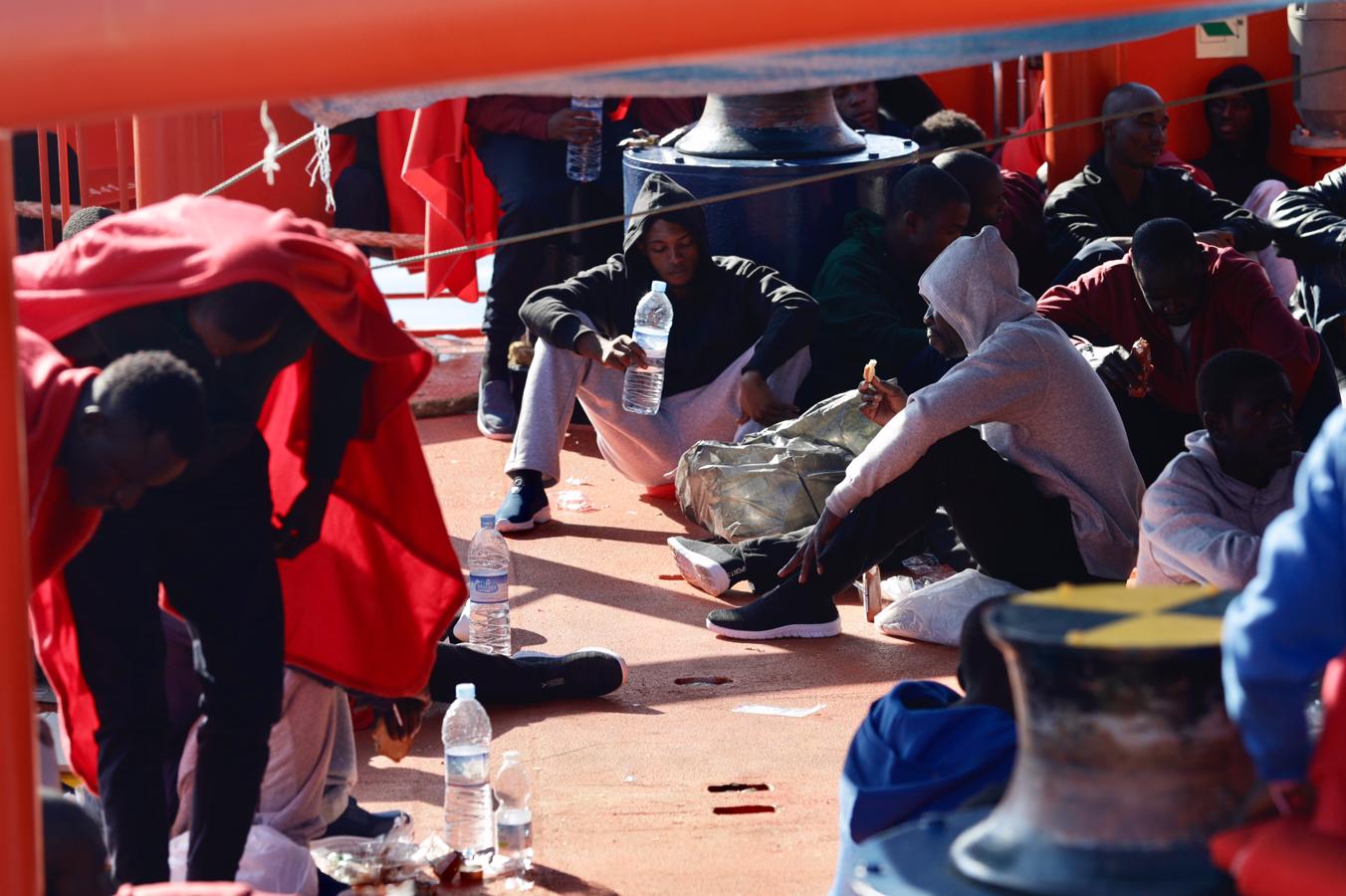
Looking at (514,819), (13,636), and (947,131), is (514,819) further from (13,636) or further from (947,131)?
(947,131)

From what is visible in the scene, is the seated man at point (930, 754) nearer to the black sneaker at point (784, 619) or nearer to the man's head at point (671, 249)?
the black sneaker at point (784, 619)

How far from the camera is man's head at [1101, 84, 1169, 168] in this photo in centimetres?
764

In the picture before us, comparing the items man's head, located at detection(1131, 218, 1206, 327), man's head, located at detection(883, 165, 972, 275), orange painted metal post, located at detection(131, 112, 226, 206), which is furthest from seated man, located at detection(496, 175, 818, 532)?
orange painted metal post, located at detection(131, 112, 226, 206)

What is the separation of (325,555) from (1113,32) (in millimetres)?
1892

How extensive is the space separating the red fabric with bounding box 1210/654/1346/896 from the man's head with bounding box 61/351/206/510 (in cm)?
183

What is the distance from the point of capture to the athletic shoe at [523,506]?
6.95 metres

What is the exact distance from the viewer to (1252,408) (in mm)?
4520

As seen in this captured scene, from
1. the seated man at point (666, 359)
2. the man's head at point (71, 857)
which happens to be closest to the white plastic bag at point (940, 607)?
the seated man at point (666, 359)

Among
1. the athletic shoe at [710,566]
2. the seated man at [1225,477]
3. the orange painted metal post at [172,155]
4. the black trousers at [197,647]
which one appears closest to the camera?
the black trousers at [197,647]

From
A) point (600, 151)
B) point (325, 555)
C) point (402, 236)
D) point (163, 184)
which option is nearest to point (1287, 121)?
point (600, 151)

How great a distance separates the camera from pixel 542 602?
619cm

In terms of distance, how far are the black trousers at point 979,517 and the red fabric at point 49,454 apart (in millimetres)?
2620

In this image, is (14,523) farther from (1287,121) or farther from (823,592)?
(1287,121)

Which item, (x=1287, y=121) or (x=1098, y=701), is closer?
(x=1098, y=701)
